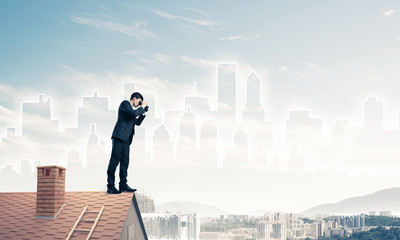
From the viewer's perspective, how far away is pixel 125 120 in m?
12.6

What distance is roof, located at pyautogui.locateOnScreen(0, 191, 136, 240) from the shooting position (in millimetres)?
12398

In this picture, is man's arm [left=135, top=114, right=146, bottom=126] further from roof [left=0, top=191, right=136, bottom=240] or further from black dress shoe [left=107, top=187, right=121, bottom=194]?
roof [left=0, top=191, right=136, bottom=240]

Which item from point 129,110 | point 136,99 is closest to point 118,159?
point 129,110

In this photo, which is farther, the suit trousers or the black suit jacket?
the suit trousers

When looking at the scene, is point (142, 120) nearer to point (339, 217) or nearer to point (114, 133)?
point (114, 133)

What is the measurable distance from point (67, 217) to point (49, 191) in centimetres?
108

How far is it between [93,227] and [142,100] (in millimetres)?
4053

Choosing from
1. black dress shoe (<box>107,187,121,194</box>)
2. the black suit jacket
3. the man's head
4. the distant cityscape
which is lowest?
the distant cityscape

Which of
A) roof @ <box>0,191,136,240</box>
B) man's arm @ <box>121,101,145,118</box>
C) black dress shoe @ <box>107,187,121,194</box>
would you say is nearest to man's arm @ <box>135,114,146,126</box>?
man's arm @ <box>121,101,145,118</box>

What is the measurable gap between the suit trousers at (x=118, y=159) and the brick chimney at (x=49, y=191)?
1.73m

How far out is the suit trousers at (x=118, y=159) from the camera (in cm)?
1258

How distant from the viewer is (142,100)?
12953 mm

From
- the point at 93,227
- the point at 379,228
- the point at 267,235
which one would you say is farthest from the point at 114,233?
the point at 379,228

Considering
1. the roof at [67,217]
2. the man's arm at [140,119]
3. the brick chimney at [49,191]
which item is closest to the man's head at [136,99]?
the man's arm at [140,119]
